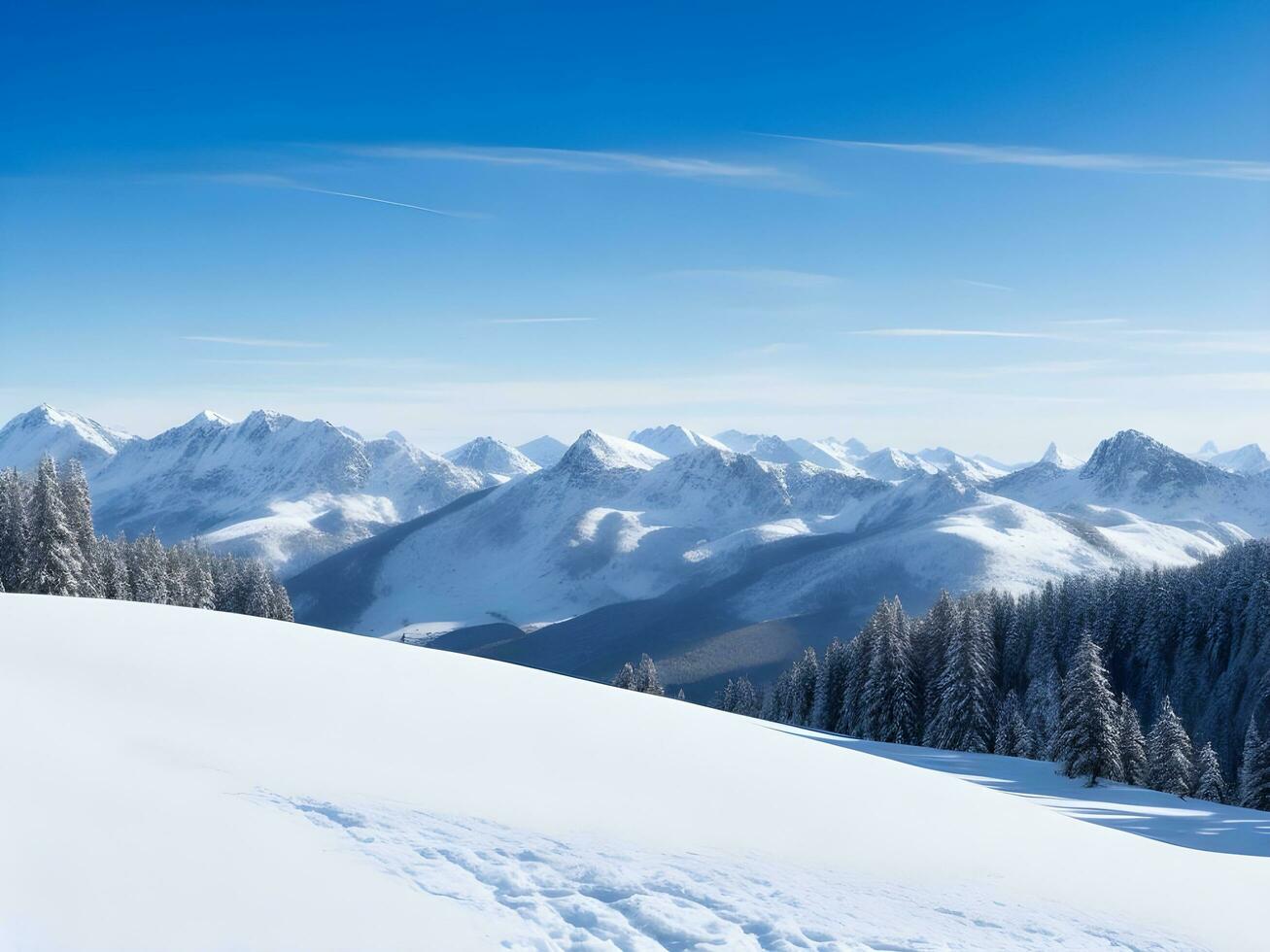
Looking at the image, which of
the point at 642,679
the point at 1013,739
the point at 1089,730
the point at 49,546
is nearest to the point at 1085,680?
the point at 1089,730

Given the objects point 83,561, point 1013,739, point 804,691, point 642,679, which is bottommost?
point 642,679

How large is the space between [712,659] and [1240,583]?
72.3 m

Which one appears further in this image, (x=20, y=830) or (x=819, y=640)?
(x=819, y=640)

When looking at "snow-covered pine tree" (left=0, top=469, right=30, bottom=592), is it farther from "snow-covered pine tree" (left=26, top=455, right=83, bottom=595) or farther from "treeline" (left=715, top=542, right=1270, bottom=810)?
"treeline" (left=715, top=542, right=1270, bottom=810)

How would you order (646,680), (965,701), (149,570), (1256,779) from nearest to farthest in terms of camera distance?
(1256,779)
(965,701)
(149,570)
(646,680)

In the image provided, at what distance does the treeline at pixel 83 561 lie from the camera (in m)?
43.2

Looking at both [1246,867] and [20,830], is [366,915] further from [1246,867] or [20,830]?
[1246,867]

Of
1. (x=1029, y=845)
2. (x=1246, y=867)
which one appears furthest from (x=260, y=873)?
(x=1246, y=867)

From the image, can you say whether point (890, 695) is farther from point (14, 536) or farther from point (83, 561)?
point (14, 536)

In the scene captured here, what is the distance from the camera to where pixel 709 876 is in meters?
8.40

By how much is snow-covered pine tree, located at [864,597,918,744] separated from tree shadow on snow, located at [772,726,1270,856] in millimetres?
10626

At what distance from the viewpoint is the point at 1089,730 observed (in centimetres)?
3503

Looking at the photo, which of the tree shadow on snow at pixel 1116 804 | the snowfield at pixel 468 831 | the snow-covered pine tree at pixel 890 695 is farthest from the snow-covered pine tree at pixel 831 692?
the snowfield at pixel 468 831

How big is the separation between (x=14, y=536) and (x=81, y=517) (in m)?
5.17
